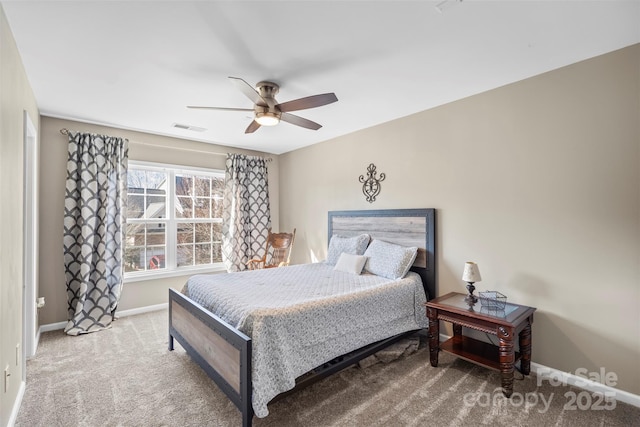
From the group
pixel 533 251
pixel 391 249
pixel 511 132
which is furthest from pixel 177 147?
pixel 533 251

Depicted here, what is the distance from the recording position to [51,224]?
11.6 feet

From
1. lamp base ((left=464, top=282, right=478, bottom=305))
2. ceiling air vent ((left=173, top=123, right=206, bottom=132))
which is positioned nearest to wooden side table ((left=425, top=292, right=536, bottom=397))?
lamp base ((left=464, top=282, right=478, bottom=305))

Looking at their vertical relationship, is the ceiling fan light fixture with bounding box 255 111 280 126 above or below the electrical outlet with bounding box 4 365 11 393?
above

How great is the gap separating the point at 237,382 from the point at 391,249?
2081mm

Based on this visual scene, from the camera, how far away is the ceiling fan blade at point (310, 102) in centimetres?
225

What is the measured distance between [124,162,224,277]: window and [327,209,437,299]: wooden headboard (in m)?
2.24

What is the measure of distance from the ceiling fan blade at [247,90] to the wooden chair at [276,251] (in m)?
2.71

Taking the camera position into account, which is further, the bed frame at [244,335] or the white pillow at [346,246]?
the white pillow at [346,246]

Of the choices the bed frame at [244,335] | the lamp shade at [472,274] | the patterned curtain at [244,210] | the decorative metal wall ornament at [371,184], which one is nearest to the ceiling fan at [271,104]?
the decorative metal wall ornament at [371,184]

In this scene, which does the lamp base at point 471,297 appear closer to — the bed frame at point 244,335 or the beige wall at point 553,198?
the beige wall at point 553,198

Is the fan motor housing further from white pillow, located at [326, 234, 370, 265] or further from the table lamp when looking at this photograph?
the table lamp

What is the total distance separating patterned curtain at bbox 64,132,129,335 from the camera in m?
3.53

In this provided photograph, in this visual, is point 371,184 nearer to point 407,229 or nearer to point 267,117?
point 407,229

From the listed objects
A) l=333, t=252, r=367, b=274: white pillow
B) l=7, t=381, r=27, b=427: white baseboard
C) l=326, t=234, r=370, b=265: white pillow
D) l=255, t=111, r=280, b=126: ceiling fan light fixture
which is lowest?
l=7, t=381, r=27, b=427: white baseboard
